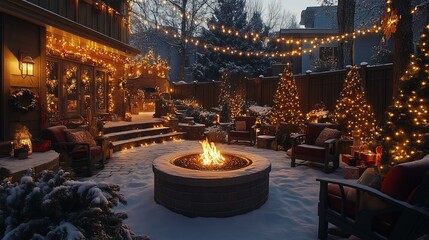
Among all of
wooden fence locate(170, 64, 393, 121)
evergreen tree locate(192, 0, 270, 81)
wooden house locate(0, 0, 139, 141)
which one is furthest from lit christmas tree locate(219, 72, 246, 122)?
evergreen tree locate(192, 0, 270, 81)

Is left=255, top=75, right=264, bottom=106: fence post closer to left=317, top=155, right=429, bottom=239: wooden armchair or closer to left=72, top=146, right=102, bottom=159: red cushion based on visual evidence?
left=72, top=146, right=102, bottom=159: red cushion

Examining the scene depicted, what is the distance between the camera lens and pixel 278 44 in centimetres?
2639

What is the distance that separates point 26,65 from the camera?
704cm

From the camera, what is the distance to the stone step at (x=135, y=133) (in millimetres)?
10758

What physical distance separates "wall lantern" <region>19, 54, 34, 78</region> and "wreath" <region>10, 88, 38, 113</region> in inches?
13.9

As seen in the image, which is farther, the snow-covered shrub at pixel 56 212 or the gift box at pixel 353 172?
the gift box at pixel 353 172

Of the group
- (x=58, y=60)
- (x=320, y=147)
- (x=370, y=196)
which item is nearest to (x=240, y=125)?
(x=320, y=147)

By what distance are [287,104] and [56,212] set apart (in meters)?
9.91

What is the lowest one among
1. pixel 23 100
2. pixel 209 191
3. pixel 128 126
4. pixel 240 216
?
pixel 240 216

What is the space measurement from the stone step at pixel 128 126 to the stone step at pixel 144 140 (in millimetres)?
615

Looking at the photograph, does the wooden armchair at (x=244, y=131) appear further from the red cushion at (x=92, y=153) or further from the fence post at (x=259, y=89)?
the fence post at (x=259, y=89)

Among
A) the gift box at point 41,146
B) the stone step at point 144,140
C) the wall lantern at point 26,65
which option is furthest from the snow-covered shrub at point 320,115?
the wall lantern at point 26,65

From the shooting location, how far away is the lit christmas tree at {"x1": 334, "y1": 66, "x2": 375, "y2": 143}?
9.30 metres

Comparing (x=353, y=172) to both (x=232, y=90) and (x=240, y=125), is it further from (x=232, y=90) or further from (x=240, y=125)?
(x=232, y=90)
